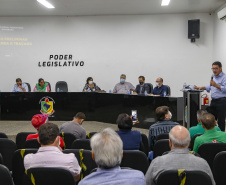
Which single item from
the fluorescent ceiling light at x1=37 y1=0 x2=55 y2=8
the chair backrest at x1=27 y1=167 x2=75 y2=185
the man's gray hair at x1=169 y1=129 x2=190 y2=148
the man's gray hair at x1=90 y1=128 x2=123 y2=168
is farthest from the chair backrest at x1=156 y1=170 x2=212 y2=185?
the fluorescent ceiling light at x1=37 y1=0 x2=55 y2=8

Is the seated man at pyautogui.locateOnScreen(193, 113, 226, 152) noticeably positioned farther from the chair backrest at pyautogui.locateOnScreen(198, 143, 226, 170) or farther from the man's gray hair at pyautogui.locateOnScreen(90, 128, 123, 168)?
the man's gray hair at pyautogui.locateOnScreen(90, 128, 123, 168)

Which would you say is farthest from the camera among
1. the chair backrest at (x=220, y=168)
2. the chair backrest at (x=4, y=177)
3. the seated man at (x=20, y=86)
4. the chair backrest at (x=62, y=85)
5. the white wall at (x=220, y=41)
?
the chair backrest at (x=62, y=85)

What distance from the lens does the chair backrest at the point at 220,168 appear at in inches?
98.4

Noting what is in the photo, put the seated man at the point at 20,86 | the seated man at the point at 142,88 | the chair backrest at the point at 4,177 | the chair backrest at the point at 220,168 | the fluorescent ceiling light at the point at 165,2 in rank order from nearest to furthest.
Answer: the chair backrest at the point at 4,177 → the chair backrest at the point at 220,168 → the fluorescent ceiling light at the point at 165,2 → the seated man at the point at 142,88 → the seated man at the point at 20,86

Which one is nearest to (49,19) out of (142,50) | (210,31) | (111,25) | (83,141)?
(111,25)

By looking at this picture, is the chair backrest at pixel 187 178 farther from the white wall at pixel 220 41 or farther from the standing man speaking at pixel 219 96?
the white wall at pixel 220 41

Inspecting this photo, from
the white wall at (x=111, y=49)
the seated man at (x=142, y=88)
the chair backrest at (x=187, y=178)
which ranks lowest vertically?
the chair backrest at (x=187, y=178)

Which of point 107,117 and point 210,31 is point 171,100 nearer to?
point 107,117

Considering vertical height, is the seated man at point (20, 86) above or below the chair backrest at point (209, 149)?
above

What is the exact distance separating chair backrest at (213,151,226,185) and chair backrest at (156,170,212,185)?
2.15 feet

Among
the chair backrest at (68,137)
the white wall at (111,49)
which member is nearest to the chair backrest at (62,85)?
the white wall at (111,49)

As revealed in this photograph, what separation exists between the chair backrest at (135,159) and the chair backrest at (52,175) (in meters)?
0.72

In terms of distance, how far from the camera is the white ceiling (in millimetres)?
9055

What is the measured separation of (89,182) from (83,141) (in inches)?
65.8
